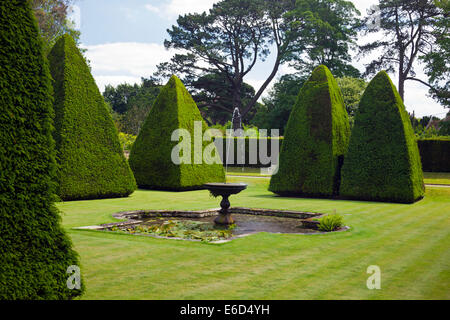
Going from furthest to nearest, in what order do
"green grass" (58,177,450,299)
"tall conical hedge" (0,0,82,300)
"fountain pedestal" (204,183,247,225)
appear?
"fountain pedestal" (204,183,247,225) < "green grass" (58,177,450,299) < "tall conical hedge" (0,0,82,300)

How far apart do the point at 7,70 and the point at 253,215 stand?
868cm

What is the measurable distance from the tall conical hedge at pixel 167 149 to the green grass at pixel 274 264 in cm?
746

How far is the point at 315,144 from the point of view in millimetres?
16031

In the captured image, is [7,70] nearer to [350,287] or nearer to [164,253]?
[164,253]

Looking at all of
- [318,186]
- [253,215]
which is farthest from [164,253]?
[318,186]

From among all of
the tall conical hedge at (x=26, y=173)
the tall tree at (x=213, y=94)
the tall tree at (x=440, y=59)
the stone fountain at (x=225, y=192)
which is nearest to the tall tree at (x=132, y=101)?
the tall tree at (x=213, y=94)

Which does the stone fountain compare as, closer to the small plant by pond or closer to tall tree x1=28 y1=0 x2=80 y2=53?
the small plant by pond

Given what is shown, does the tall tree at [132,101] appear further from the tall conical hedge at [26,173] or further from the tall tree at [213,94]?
the tall conical hedge at [26,173]

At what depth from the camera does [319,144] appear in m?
16.0

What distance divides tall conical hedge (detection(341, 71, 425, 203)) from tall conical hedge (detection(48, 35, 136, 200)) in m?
8.14

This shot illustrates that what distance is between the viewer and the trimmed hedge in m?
26.1

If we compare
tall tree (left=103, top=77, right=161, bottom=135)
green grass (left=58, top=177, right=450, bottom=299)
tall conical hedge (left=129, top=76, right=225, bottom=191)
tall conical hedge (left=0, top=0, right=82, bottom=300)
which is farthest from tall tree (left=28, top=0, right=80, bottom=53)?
tall conical hedge (left=0, top=0, right=82, bottom=300)

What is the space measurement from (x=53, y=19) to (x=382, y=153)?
27754mm

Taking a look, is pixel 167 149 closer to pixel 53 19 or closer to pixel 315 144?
pixel 315 144
